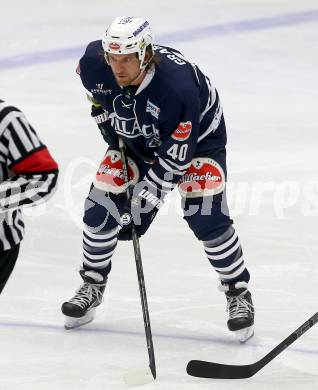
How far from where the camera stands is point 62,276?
4312 mm

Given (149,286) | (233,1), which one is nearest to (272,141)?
(149,286)

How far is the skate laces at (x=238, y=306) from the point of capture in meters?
3.82

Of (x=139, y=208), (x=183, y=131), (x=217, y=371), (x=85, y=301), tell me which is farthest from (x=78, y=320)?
(x=183, y=131)

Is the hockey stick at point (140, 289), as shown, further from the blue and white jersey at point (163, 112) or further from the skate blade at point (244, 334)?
the skate blade at point (244, 334)

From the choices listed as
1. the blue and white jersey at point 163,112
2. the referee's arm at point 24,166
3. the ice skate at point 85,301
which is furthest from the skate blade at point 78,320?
the referee's arm at point 24,166

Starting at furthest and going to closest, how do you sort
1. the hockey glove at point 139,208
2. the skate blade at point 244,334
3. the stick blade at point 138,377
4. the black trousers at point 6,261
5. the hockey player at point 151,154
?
the skate blade at point 244,334, the hockey glove at point 139,208, the hockey player at point 151,154, the stick blade at point 138,377, the black trousers at point 6,261

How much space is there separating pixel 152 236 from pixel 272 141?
1345mm

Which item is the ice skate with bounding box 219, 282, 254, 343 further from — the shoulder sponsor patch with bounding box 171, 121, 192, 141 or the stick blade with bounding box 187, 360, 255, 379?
the shoulder sponsor patch with bounding box 171, 121, 192, 141

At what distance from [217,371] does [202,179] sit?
2.18 ft

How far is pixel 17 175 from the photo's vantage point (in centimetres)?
291

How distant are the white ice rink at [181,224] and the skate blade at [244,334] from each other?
3cm

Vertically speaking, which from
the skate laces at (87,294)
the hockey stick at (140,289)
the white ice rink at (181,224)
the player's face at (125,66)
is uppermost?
the player's face at (125,66)

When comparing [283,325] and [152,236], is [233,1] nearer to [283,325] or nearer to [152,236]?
[152,236]

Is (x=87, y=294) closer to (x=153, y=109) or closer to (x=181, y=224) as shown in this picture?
(x=153, y=109)
